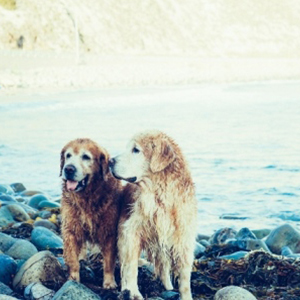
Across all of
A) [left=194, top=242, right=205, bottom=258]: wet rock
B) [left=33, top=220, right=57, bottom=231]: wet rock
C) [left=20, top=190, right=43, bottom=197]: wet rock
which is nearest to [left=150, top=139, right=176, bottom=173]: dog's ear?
[left=194, top=242, right=205, bottom=258]: wet rock

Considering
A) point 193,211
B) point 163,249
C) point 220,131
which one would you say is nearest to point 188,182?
point 193,211

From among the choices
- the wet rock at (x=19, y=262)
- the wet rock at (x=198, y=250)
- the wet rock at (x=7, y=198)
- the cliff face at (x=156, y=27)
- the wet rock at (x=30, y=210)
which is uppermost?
the cliff face at (x=156, y=27)

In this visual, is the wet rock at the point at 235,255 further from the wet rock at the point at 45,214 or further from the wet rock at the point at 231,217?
the wet rock at the point at 45,214

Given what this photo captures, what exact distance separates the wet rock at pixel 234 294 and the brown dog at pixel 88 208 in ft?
2.97

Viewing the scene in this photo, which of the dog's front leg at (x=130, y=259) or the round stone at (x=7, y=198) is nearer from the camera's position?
the dog's front leg at (x=130, y=259)

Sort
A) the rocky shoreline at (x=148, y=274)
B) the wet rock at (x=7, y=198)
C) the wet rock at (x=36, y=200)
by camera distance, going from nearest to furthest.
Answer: the rocky shoreline at (x=148, y=274), the wet rock at (x=36, y=200), the wet rock at (x=7, y=198)

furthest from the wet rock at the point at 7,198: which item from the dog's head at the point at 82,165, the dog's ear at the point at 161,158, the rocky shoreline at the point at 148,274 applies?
the dog's ear at the point at 161,158

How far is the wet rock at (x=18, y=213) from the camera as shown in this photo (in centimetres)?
804

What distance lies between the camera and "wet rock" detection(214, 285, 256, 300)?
4.85 meters

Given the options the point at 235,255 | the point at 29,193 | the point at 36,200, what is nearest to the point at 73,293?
the point at 235,255

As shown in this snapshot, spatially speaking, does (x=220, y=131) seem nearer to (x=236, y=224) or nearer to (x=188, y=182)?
(x=236, y=224)

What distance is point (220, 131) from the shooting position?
17.4 meters

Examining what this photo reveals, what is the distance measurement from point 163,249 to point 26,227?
2.48m

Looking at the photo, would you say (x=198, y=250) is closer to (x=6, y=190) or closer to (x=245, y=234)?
(x=245, y=234)
